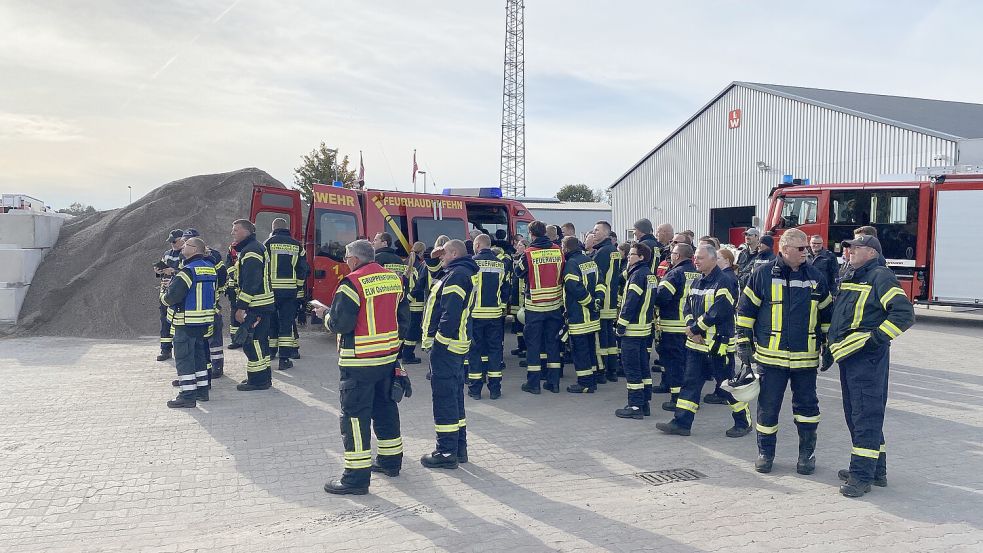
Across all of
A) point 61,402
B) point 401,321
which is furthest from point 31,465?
point 401,321

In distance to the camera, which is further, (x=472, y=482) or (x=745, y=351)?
(x=745, y=351)

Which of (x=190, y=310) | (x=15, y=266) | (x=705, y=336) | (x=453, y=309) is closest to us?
(x=453, y=309)

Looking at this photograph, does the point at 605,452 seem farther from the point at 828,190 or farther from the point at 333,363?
the point at 828,190

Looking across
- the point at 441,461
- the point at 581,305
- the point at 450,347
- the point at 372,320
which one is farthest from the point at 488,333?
the point at 372,320

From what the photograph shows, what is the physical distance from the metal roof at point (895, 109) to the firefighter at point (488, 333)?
698 inches

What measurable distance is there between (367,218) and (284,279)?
229 centimetres

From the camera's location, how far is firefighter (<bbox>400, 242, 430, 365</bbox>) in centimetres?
985

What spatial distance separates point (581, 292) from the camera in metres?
8.13

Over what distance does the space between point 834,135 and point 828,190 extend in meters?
8.66

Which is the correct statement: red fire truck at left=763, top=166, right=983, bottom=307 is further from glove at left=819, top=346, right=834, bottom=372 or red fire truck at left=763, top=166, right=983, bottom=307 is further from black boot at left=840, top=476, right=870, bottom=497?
black boot at left=840, top=476, right=870, bottom=497

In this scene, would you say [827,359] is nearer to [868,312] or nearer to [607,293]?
[868,312]

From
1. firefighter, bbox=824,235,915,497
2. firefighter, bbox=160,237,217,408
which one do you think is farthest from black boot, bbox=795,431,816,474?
firefighter, bbox=160,237,217,408

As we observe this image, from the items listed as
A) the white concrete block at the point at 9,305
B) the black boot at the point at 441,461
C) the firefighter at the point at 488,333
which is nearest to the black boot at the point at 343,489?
the black boot at the point at 441,461

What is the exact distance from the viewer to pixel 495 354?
8.15 metres
